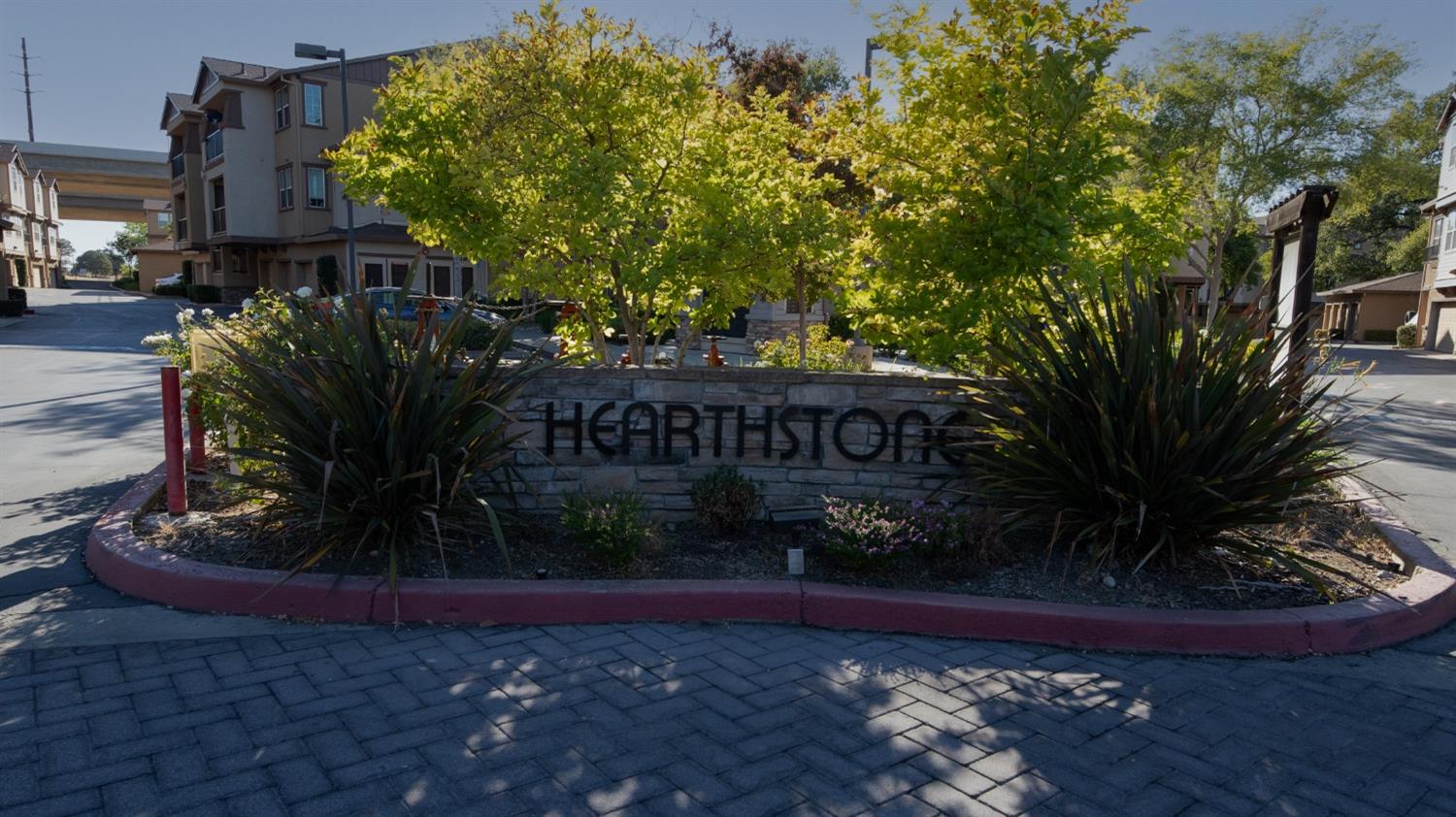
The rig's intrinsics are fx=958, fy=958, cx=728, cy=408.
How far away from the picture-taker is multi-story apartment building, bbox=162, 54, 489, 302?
34.5m

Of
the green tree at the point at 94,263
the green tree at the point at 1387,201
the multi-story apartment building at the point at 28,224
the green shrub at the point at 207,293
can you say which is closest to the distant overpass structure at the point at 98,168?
the multi-story apartment building at the point at 28,224

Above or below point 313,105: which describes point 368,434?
below

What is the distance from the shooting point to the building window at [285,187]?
1476 inches

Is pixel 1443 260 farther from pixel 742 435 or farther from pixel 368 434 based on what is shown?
pixel 368 434

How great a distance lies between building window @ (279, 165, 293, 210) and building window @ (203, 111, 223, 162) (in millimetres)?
3202

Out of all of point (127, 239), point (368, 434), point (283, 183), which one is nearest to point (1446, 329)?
point (368, 434)

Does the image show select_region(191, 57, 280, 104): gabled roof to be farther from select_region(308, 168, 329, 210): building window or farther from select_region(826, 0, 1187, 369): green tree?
select_region(826, 0, 1187, 369): green tree

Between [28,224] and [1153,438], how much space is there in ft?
235

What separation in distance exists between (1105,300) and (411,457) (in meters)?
4.07

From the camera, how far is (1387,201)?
183 ft

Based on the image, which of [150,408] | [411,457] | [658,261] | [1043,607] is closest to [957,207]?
[658,261]

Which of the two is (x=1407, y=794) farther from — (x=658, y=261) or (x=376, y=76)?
(x=376, y=76)

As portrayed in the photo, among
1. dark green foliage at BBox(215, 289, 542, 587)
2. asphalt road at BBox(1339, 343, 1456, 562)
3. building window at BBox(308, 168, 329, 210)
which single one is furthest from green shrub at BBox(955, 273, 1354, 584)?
building window at BBox(308, 168, 329, 210)

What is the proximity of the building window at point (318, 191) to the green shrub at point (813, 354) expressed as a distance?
28.4 meters
